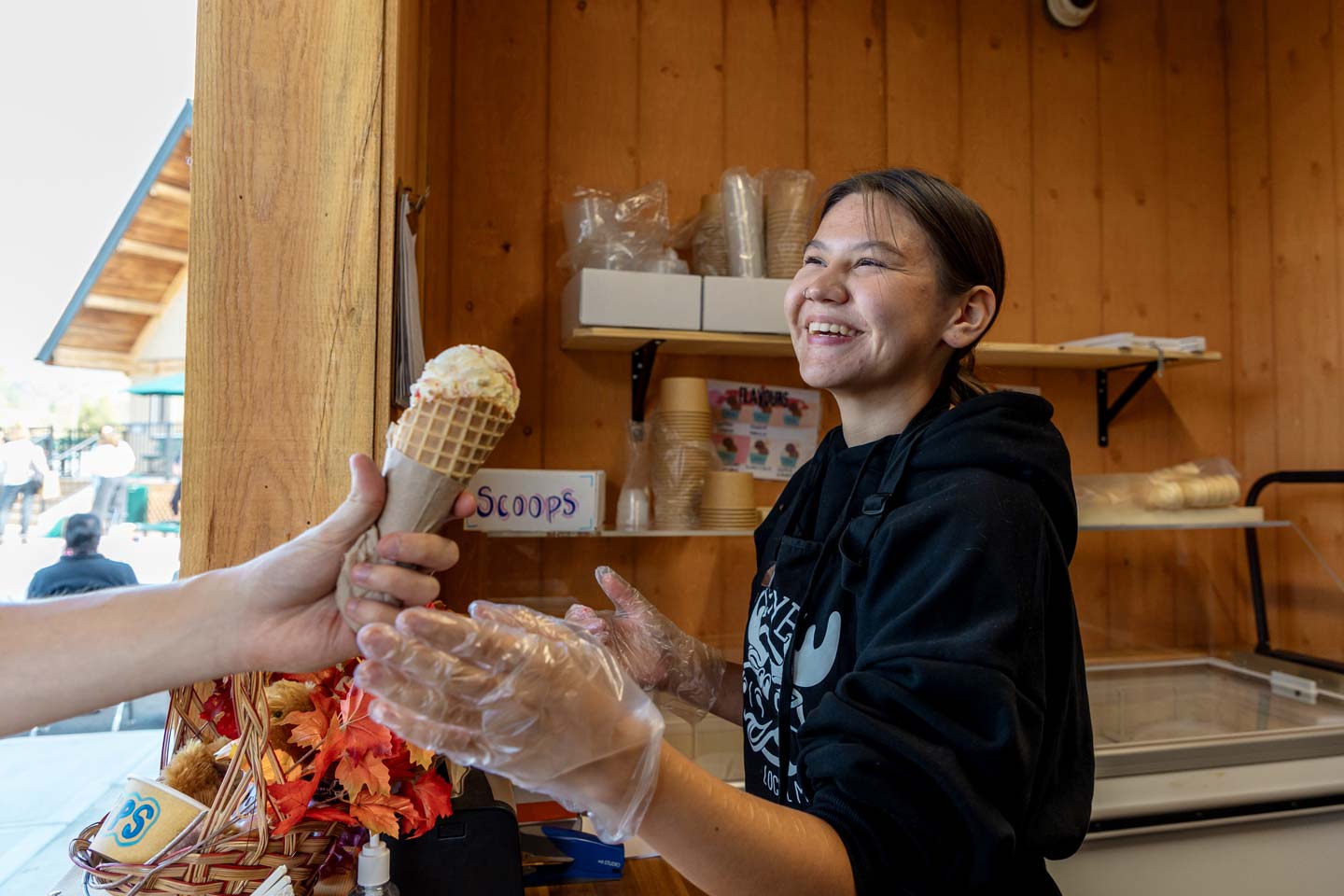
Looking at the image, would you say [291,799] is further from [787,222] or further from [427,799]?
[787,222]

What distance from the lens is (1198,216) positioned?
8.65ft

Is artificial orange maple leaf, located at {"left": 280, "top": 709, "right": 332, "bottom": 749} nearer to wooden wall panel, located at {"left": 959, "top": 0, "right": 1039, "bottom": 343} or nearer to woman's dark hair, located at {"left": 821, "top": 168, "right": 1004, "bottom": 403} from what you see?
woman's dark hair, located at {"left": 821, "top": 168, "right": 1004, "bottom": 403}

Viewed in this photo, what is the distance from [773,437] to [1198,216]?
4.80 feet

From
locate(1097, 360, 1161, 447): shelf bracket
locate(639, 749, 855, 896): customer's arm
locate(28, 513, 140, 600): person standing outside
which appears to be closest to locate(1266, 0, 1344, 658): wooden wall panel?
locate(1097, 360, 1161, 447): shelf bracket

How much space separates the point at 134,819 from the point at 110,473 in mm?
733

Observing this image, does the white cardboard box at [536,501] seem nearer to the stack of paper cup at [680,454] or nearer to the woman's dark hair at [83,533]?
the stack of paper cup at [680,454]

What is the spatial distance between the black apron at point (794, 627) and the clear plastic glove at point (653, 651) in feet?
0.45

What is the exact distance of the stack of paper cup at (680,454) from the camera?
2008 millimetres

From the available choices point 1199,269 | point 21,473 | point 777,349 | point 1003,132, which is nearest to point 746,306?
point 777,349

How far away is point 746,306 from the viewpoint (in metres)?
1.95

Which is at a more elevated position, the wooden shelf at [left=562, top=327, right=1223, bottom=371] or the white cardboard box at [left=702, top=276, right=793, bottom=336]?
the white cardboard box at [left=702, top=276, right=793, bottom=336]

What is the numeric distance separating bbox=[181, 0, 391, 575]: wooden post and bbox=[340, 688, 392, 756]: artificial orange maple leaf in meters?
0.39

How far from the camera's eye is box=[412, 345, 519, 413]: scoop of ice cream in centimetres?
74

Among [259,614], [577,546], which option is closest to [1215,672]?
[577,546]
